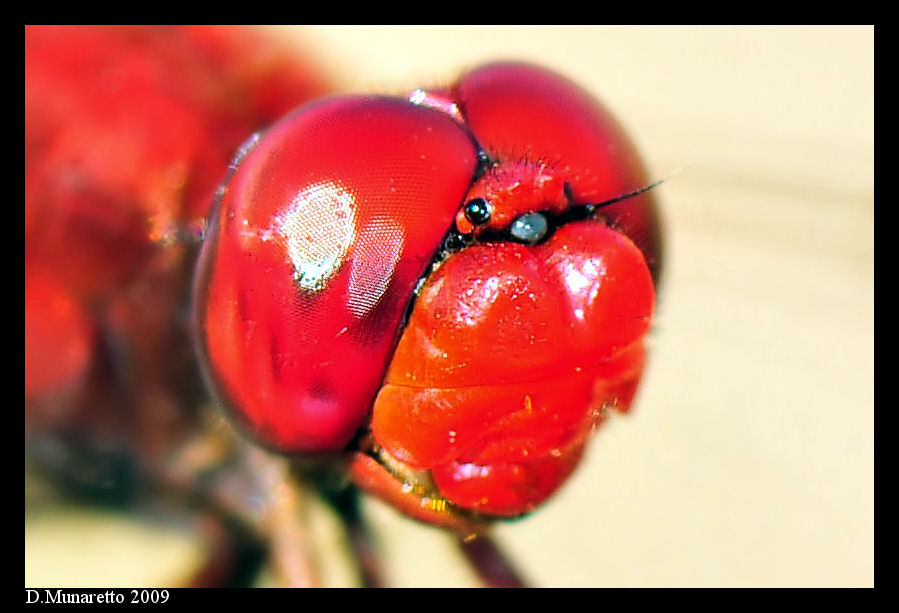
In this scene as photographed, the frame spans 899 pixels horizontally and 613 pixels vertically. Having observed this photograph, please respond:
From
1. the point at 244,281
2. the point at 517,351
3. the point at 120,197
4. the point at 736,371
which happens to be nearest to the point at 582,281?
the point at 517,351

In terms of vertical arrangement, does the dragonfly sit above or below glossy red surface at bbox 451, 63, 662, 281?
below

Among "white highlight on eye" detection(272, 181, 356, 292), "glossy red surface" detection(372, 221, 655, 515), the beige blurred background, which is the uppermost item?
"white highlight on eye" detection(272, 181, 356, 292)

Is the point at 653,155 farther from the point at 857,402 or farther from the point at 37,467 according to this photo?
the point at 37,467

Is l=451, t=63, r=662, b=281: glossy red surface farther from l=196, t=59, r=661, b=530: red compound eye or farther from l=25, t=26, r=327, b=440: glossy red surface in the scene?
l=25, t=26, r=327, b=440: glossy red surface

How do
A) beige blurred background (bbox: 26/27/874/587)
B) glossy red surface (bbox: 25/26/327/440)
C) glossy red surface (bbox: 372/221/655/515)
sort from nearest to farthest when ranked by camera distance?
glossy red surface (bbox: 372/221/655/515)
glossy red surface (bbox: 25/26/327/440)
beige blurred background (bbox: 26/27/874/587)

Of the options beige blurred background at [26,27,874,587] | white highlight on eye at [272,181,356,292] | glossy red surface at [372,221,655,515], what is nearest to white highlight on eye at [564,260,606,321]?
glossy red surface at [372,221,655,515]

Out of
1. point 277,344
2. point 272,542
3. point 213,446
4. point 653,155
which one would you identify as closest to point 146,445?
point 213,446

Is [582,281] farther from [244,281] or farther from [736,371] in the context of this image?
[736,371]

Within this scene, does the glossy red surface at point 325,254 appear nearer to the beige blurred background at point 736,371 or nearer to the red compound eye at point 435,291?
the red compound eye at point 435,291
